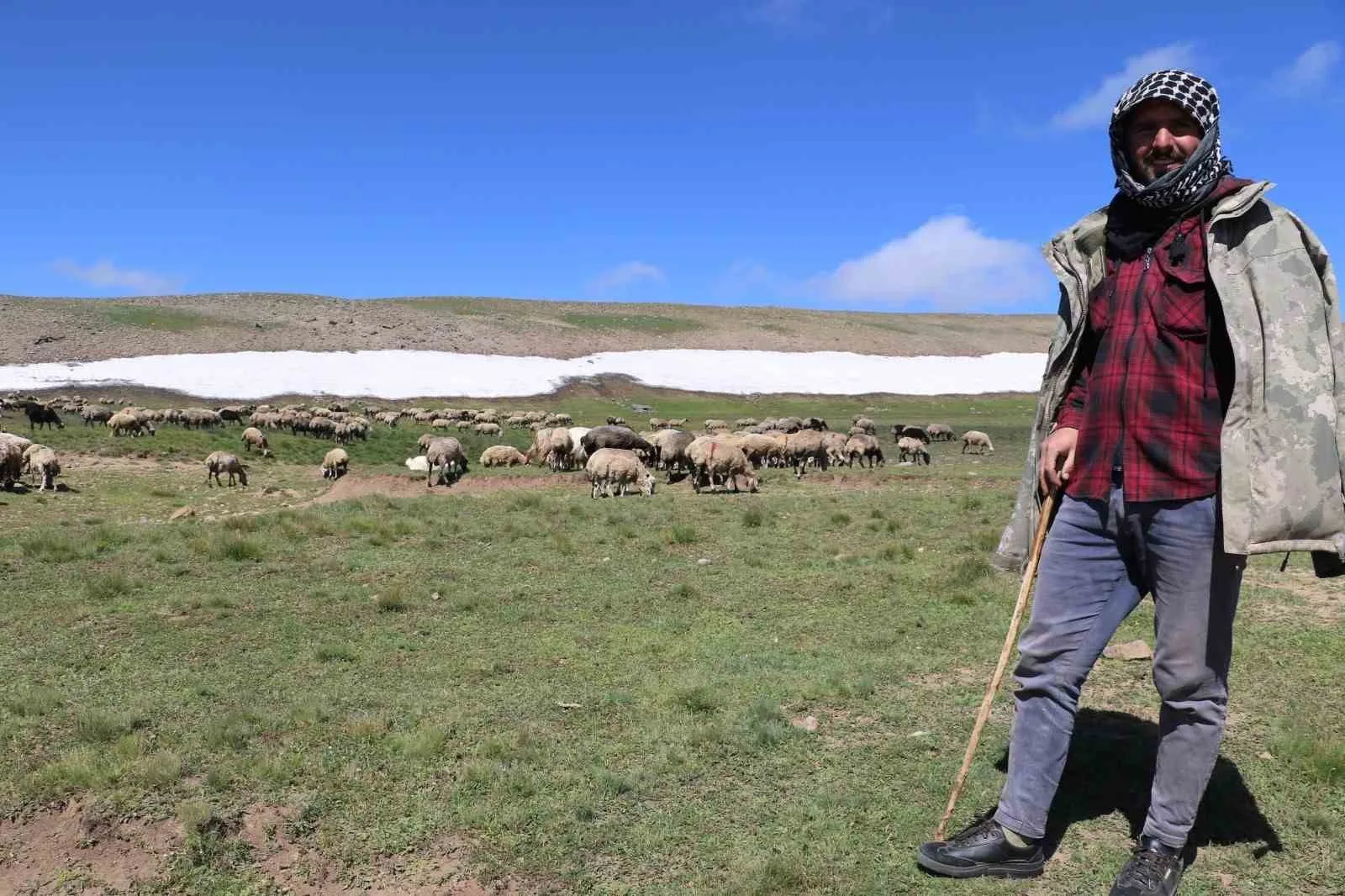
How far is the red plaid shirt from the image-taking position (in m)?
3.41

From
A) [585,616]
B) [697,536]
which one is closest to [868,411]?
[697,536]

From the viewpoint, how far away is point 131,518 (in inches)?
716

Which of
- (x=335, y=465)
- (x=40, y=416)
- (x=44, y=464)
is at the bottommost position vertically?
(x=335, y=465)

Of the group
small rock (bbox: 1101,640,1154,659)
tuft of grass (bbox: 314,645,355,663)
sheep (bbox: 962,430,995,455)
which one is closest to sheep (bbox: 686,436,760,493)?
tuft of grass (bbox: 314,645,355,663)

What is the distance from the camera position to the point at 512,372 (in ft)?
231

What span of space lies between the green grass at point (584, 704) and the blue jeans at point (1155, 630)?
455mm

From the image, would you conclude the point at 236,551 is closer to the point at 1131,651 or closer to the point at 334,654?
the point at 334,654

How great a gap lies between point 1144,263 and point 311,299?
320ft

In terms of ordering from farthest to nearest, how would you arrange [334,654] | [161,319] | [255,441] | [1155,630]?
1. [161,319]
2. [255,441]
3. [334,654]
4. [1155,630]

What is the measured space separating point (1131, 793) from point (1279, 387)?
241cm

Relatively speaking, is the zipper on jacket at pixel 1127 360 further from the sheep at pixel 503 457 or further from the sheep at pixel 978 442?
the sheep at pixel 978 442

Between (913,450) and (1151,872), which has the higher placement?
(913,450)

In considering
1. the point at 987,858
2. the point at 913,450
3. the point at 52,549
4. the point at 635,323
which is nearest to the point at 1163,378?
the point at 987,858

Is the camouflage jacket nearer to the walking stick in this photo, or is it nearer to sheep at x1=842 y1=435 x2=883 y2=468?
the walking stick
